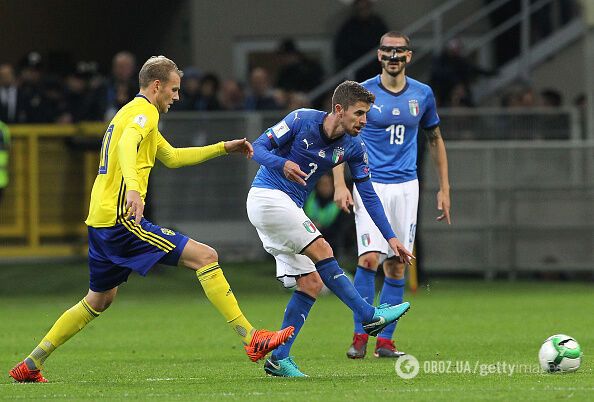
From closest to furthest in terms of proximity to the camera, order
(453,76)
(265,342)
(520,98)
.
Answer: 1. (265,342)
2. (520,98)
3. (453,76)

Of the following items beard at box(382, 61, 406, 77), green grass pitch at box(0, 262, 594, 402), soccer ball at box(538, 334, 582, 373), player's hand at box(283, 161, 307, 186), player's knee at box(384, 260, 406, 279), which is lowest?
green grass pitch at box(0, 262, 594, 402)

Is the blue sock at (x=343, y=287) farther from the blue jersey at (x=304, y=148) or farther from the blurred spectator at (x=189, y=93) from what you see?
the blurred spectator at (x=189, y=93)

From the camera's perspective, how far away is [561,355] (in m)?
9.49

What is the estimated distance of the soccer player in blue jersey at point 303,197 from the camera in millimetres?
9477

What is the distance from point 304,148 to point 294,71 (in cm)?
1248

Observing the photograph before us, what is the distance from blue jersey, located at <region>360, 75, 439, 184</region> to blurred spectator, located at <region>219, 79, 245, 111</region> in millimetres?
9516

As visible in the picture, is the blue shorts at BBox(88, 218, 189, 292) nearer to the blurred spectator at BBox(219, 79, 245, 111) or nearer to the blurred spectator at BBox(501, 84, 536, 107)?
the blurred spectator at BBox(219, 79, 245, 111)

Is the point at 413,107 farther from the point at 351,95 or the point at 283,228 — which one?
the point at 283,228

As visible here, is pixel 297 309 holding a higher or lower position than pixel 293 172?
lower

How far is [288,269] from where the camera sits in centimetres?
980

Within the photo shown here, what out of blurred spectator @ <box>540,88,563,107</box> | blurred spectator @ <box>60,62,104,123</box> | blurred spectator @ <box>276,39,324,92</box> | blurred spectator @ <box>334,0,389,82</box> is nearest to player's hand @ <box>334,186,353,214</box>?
blurred spectator @ <box>60,62,104,123</box>

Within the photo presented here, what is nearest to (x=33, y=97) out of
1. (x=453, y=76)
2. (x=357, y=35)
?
(x=357, y=35)

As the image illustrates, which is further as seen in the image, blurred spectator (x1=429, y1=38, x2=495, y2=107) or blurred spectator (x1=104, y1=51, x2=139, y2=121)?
blurred spectator (x1=429, y1=38, x2=495, y2=107)

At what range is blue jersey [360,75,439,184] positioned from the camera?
11.3 m
